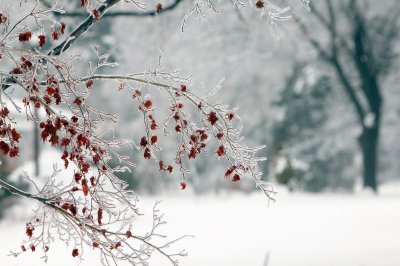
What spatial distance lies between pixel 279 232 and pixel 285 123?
18.0m

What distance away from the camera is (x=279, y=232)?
581 inches

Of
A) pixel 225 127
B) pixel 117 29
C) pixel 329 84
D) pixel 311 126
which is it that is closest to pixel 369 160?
pixel 329 84

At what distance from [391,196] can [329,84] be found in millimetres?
6793

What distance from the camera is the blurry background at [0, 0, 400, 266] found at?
13.5 metres

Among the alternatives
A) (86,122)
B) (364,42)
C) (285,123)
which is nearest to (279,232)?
(86,122)

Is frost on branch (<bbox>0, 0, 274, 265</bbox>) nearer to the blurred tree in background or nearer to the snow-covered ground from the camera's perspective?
the snow-covered ground

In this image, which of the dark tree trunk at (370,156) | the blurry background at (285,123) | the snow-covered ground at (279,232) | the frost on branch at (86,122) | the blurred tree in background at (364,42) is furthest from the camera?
the dark tree trunk at (370,156)

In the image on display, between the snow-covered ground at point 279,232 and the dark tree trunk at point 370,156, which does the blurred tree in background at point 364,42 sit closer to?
the dark tree trunk at point 370,156

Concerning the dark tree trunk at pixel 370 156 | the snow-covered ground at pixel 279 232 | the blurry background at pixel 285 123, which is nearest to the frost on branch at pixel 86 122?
the blurry background at pixel 285 123

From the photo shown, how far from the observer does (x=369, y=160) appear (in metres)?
24.5

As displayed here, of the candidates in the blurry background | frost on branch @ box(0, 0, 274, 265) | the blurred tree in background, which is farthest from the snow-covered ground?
frost on branch @ box(0, 0, 274, 265)

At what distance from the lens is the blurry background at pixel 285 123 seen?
→ 13453mm

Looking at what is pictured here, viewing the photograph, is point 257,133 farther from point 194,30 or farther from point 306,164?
point 194,30

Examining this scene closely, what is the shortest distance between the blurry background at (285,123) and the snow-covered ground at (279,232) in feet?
0.13
